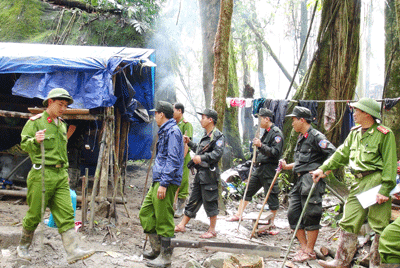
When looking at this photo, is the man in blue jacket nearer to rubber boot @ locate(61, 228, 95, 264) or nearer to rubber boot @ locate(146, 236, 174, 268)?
rubber boot @ locate(146, 236, 174, 268)

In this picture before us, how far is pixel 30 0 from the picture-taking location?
37.9ft

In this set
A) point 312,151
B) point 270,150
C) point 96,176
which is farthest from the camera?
point 270,150

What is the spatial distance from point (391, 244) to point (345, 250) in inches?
31.3

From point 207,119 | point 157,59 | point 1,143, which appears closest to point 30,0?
point 157,59

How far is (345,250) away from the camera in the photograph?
4227 mm

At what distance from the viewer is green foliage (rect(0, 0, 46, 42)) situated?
36.4 feet

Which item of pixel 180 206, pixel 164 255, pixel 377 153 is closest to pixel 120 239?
pixel 164 255

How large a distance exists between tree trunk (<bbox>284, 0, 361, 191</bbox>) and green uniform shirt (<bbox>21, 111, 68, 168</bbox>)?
6691 mm

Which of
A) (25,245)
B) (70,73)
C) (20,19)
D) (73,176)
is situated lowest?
(25,245)

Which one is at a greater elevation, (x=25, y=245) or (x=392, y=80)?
(x=392, y=80)

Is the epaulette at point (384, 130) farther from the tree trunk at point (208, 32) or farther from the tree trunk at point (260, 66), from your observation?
the tree trunk at point (260, 66)

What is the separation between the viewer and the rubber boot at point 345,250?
4172 mm

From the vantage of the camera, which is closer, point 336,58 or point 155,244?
point 155,244

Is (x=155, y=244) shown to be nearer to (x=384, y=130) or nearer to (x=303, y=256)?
(x=303, y=256)
